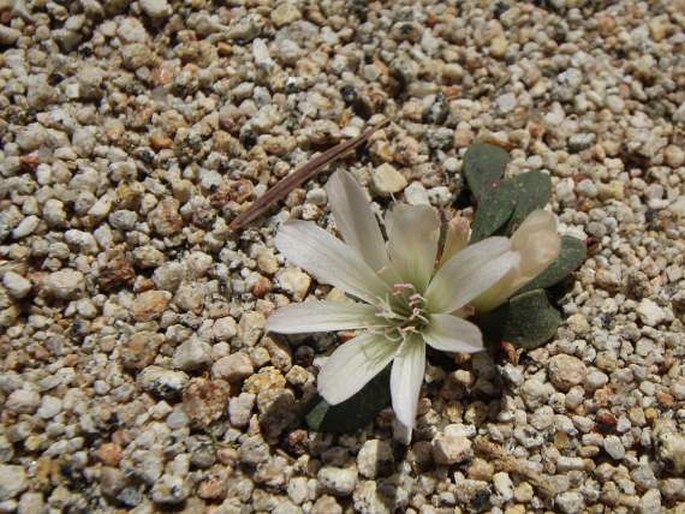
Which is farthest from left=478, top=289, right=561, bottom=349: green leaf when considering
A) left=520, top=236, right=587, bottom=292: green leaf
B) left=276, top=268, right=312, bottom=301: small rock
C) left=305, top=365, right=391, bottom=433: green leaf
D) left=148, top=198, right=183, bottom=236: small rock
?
left=148, top=198, right=183, bottom=236: small rock

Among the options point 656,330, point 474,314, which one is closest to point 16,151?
point 474,314

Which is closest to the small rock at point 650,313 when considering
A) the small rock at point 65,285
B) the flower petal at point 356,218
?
the flower petal at point 356,218

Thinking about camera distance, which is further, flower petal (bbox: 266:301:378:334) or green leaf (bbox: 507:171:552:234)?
green leaf (bbox: 507:171:552:234)

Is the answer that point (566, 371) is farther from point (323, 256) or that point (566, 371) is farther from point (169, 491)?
point (169, 491)

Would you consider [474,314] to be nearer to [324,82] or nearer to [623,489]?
[623,489]

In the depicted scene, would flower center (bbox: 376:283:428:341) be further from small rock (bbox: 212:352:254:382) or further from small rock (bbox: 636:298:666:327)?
small rock (bbox: 636:298:666:327)

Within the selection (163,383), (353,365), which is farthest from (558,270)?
(163,383)

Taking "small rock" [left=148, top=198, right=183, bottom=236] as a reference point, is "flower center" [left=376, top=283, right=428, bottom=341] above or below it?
below
